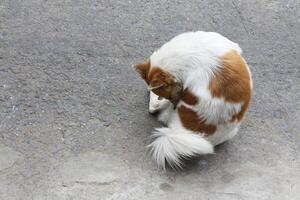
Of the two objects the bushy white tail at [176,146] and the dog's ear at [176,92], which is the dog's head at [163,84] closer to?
A: the dog's ear at [176,92]

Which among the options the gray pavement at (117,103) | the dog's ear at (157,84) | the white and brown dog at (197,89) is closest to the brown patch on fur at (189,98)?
the white and brown dog at (197,89)

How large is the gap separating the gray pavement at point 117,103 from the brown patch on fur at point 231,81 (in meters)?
0.38

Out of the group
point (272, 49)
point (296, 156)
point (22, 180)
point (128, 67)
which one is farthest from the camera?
point (272, 49)

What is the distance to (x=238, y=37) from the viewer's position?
3.24 metres

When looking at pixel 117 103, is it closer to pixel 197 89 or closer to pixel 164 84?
pixel 164 84

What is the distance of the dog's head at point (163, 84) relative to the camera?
2.38 meters

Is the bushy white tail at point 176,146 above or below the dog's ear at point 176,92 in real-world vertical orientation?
below

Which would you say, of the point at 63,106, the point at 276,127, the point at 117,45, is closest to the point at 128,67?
the point at 117,45

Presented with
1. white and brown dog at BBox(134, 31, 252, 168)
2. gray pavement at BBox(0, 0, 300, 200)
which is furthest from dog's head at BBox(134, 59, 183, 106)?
gray pavement at BBox(0, 0, 300, 200)

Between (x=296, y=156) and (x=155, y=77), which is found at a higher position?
(x=155, y=77)

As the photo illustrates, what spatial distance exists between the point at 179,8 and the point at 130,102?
94 cm

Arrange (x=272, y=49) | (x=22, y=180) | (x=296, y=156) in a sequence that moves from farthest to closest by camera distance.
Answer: (x=272, y=49), (x=296, y=156), (x=22, y=180)

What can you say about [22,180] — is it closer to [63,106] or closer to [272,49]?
[63,106]

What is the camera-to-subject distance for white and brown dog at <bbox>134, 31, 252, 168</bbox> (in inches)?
91.4
